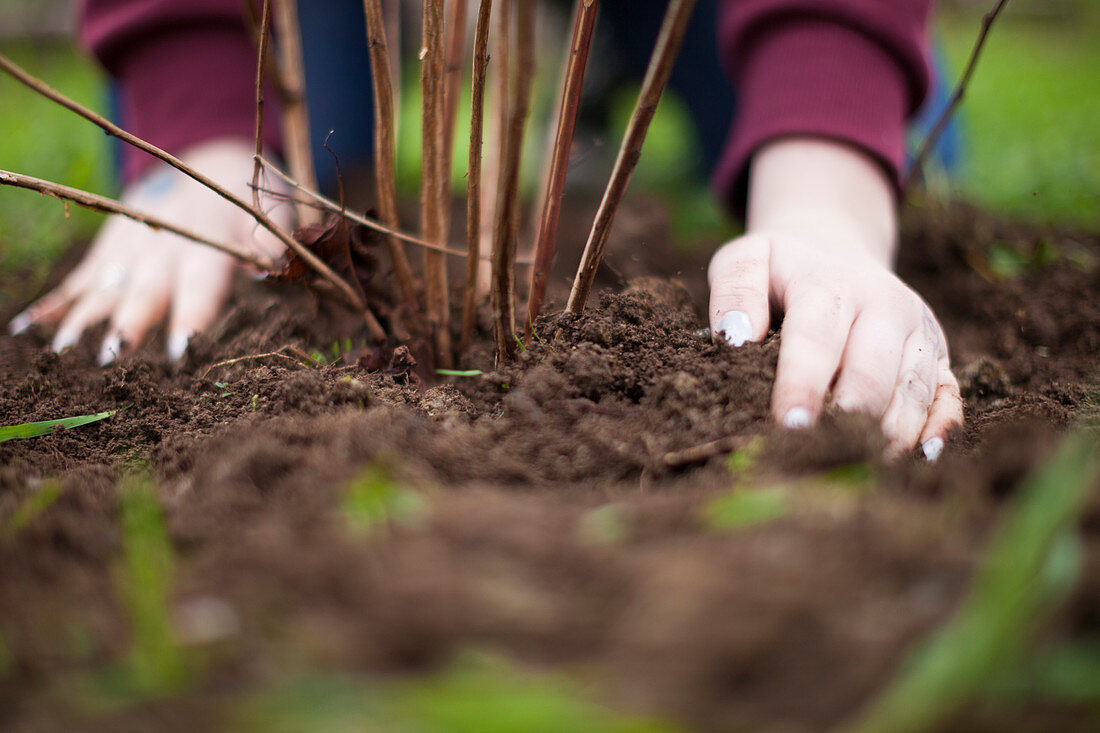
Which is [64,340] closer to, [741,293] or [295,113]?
[295,113]

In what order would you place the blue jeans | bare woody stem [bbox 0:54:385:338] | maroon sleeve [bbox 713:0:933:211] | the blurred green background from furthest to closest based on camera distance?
the blue jeans, the blurred green background, maroon sleeve [bbox 713:0:933:211], bare woody stem [bbox 0:54:385:338]

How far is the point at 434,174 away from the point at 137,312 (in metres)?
0.76

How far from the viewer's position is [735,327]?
0.92 meters

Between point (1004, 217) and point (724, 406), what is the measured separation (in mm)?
1720

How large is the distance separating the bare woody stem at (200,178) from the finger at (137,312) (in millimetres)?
443

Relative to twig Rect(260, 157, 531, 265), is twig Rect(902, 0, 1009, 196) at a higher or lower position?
higher

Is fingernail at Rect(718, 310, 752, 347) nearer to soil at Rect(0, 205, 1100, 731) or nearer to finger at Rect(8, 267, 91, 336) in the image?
soil at Rect(0, 205, 1100, 731)

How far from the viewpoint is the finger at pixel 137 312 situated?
1272 millimetres

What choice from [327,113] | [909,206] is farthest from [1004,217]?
[327,113]

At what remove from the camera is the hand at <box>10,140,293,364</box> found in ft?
4.39

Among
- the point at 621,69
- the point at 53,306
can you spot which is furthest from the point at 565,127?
the point at 621,69

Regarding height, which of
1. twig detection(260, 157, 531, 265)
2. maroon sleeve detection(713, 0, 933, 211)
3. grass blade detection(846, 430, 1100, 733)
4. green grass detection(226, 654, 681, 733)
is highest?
maroon sleeve detection(713, 0, 933, 211)

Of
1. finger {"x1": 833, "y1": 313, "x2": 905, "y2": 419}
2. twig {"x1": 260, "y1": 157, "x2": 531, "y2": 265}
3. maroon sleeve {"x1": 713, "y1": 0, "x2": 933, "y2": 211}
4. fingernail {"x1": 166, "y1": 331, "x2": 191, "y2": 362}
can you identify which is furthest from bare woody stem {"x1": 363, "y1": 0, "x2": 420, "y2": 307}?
maroon sleeve {"x1": 713, "y1": 0, "x2": 933, "y2": 211}

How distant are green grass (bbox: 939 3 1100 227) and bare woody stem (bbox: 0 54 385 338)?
4.50ft
